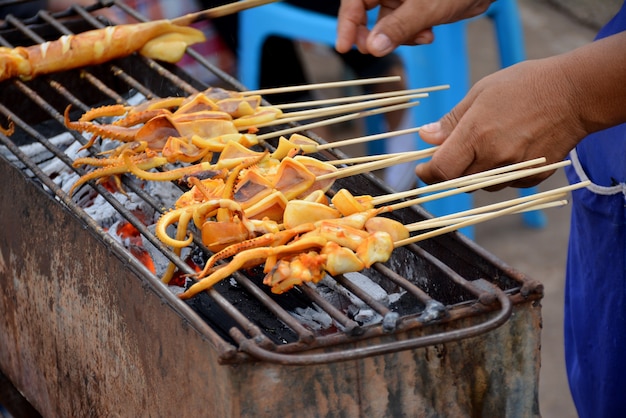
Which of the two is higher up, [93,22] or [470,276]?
[93,22]

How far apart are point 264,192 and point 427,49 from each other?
3133mm

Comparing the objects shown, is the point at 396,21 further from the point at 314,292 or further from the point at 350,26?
the point at 314,292

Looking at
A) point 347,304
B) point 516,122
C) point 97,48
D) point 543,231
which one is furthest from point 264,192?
point 543,231

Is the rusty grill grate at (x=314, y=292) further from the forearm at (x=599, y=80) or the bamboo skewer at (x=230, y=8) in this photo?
the forearm at (x=599, y=80)

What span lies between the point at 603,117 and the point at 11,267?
83.3 inches

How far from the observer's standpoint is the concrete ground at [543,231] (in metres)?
5.30

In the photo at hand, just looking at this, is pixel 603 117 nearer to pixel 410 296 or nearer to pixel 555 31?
pixel 410 296

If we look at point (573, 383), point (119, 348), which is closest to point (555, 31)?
point (573, 383)

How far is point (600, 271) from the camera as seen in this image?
327 centimetres

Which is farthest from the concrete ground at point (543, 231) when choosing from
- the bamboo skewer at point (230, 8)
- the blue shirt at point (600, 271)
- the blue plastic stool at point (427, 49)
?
the bamboo skewer at point (230, 8)

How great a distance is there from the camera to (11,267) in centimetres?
308

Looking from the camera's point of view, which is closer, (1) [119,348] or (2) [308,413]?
(2) [308,413]

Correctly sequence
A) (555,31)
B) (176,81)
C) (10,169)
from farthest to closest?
1. (555,31)
2. (176,81)
3. (10,169)

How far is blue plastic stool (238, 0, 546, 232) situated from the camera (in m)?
5.45
